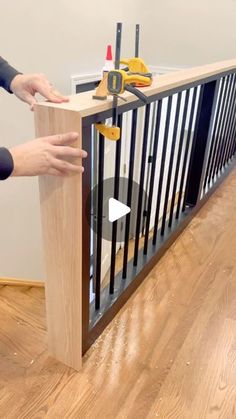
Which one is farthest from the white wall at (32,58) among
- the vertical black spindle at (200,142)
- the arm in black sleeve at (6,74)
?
the vertical black spindle at (200,142)

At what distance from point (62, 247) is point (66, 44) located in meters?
1.81

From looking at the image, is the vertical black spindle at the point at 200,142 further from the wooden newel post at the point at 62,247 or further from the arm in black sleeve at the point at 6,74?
the wooden newel post at the point at 62,247

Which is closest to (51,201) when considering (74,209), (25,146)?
(74,209)

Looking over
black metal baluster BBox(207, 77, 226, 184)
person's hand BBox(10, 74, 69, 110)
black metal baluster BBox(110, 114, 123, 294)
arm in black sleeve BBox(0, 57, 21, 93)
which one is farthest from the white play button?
black metal baluster BBox(207, 77, 226, 184)

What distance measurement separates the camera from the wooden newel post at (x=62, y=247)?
931 mm

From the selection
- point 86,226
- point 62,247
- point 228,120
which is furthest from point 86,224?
point 228,120

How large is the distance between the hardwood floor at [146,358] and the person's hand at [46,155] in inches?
30.7

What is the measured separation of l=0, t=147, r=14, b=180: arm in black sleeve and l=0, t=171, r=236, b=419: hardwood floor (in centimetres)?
79

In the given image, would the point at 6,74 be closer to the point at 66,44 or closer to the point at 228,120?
the point at 66,44

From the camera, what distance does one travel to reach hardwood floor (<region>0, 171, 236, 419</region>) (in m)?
1.16

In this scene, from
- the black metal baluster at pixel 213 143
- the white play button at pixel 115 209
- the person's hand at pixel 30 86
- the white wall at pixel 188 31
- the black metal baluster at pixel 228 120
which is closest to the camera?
the person's hand at pixel 30 86

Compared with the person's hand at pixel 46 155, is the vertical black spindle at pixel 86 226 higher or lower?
lower

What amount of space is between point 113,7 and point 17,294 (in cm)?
239

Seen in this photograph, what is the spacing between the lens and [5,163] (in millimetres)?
834
